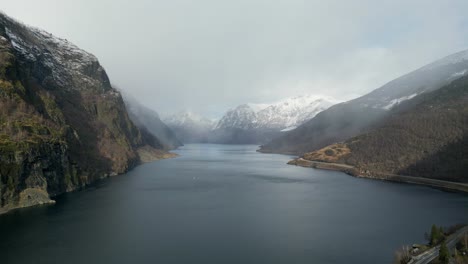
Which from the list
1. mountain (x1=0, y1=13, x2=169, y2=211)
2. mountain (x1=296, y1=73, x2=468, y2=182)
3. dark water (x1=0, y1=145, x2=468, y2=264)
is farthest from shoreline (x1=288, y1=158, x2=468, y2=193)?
mountain (x1=0, y1=13, x2=169, y2=211)

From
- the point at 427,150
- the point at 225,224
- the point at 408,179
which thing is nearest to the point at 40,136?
the point at 225,224

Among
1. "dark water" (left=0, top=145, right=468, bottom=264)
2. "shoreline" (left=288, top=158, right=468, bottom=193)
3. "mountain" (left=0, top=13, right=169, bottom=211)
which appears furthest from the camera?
"shoreline" (left=288, top=158, right=468, bottom=193)

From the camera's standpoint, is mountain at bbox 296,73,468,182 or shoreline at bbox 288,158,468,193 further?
mountain at bbox 296,73,468,182

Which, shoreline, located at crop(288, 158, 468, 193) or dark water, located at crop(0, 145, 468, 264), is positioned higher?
shoreline, located at crop(288, 158, 468, 193)

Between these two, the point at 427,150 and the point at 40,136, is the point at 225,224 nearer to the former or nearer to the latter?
the point at 40,136

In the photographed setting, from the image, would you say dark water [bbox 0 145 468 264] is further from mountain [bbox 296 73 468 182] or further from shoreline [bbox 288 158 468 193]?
mountain [bbox 296 73 468 182]

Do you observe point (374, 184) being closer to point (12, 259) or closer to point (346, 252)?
point (346, 252)

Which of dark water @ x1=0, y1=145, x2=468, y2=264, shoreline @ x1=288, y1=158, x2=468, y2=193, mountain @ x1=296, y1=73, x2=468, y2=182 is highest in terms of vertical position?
mountain @ x1=296, y1=73, x2=468, y2=182

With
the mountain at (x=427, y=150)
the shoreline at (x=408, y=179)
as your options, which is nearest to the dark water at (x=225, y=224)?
the shoreline at (x=408, y=179)

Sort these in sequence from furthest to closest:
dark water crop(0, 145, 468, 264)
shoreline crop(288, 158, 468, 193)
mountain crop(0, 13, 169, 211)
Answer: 1. shoreline crop(288, 158, 468, 193)
2. mountain crop(0, 13, 169, 211)
3. dark water crop(0, 145, 468, 264)

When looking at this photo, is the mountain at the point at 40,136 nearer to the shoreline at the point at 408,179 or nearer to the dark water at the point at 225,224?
the dark water at the point at 225,224
